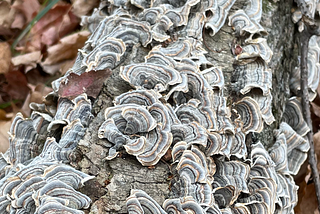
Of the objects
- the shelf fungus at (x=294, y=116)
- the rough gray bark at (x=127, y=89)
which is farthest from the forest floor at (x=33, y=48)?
the shelf fungus at (x=294, y=116)

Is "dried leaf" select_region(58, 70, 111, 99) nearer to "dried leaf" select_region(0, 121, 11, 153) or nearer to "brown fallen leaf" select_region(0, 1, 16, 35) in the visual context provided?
"dried leaf" select_region(0, 121, 11, 153)

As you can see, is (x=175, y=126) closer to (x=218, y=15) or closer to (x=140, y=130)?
(x=140, y=130)

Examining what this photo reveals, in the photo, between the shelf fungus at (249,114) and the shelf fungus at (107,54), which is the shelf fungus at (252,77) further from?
the shelf fungus at (107,54)

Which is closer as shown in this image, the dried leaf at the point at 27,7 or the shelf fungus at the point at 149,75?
the shelf fungus at the point at 149,75

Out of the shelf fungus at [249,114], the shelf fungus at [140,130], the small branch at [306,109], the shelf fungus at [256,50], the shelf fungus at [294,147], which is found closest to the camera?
the shelf fungus at [140,130]

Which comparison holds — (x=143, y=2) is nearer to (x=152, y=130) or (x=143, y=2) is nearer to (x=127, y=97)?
(x=127, y=97)

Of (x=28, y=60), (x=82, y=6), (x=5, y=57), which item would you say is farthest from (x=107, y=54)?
(x=82, y=6)
